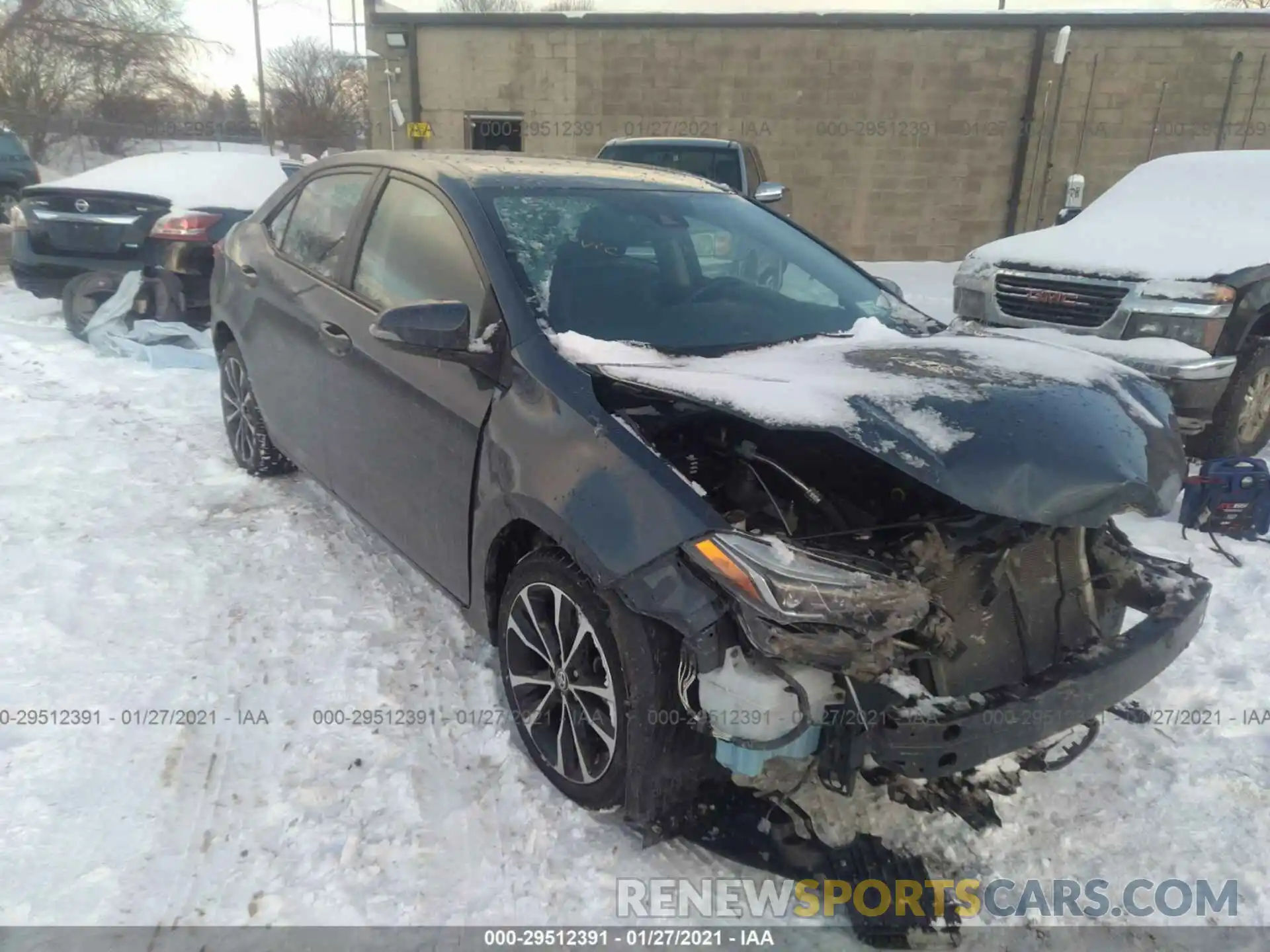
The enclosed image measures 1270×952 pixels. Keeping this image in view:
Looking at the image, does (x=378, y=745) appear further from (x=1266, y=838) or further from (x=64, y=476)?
(x=64, y=476)

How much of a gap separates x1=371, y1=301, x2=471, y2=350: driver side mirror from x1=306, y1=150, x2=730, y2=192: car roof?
0.67m

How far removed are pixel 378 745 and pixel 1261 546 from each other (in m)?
4.27

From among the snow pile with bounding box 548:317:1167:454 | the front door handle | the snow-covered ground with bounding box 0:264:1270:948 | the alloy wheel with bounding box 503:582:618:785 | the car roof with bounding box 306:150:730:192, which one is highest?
the car roof with bounding box 306:150:730:192

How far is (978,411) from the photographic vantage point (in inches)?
80.0

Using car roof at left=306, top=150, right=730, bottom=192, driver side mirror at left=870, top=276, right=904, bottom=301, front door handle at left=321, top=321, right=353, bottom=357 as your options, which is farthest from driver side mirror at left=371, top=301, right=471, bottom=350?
driver side mirror at left=870, top=276, right=904, bottom=301

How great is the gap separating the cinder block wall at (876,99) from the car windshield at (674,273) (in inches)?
484

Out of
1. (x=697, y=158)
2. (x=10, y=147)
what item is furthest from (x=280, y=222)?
(x=10, y=147)

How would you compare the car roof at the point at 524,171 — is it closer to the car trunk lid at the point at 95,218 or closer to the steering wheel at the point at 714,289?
the steering wheel at the point at 714,289

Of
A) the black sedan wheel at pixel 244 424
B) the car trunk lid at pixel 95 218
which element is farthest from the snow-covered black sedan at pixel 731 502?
the car trunk lid at pixel 95 218

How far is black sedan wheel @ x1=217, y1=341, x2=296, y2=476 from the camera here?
4.51 metres

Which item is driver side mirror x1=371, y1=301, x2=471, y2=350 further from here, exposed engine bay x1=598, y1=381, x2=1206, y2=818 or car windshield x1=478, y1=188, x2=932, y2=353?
exposed engine bay x1=598, y1=381, x2=1206, y2=818

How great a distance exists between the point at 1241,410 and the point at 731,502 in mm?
4519

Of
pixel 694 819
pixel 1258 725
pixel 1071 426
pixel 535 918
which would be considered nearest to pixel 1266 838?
pixel 1258 725

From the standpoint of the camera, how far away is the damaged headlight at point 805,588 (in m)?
1.84
